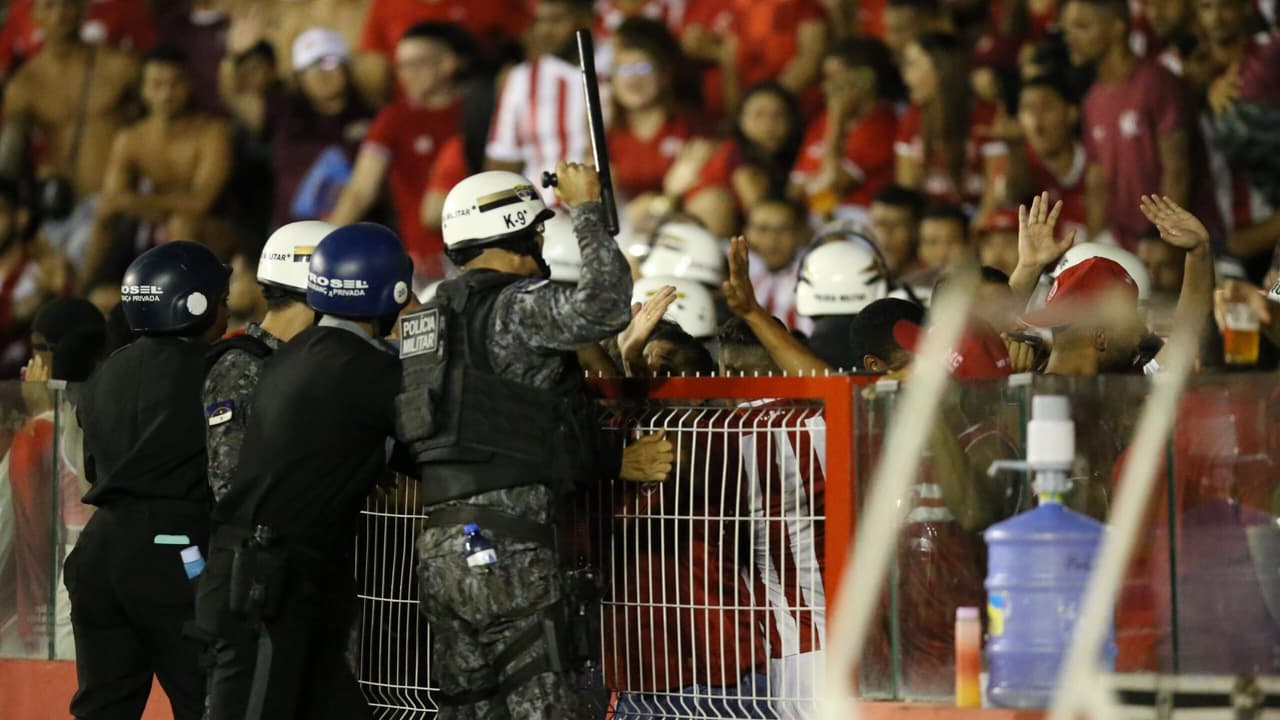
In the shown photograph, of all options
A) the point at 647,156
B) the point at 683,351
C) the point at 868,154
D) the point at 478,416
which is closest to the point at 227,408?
the point at 478,416

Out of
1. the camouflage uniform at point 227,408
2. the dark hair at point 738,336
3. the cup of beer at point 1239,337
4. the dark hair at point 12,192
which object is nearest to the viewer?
the camouflage uniform at point 227,408

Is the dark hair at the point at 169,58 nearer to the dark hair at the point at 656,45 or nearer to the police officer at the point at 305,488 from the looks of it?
the dark hair at the point at 656,45

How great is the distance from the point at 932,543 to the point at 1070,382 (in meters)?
0.63

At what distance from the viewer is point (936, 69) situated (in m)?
12.5

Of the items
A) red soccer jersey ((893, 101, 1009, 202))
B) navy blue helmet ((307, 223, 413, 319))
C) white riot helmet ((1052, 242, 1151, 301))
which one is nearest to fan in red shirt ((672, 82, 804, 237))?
red soccer jersey ((893, 101, 1009, 202))

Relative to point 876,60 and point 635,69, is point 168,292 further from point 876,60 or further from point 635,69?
point 876,60

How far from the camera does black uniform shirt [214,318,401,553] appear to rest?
623 centimetres

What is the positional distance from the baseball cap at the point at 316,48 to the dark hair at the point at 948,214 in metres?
5.41

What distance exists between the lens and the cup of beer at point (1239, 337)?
24.1ft

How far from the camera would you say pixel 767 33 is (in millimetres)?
14047

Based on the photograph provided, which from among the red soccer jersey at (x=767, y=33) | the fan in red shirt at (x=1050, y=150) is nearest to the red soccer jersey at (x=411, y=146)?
the red soccer jersey at (x=767, y=33)

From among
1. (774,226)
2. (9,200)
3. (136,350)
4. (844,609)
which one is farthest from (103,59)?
(844,609)

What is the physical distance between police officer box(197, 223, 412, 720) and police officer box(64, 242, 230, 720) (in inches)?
19.9

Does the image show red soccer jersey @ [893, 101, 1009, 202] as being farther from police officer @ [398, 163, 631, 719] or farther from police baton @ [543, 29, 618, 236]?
police officer @ [398, 163, 631, 719]
